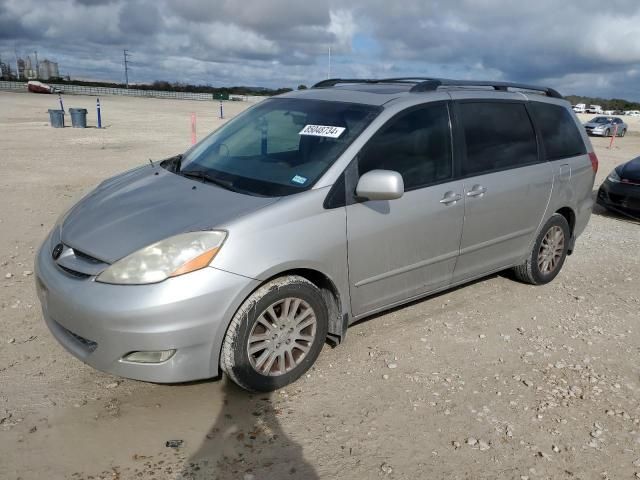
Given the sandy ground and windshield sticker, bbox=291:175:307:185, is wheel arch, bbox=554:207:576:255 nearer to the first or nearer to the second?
the sandy ground

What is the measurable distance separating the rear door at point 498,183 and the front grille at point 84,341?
269cm

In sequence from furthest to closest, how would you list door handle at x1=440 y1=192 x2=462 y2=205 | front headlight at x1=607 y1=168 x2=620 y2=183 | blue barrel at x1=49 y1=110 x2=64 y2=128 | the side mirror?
blue barrel at x1=49 y1=110 x2=64 y2=128
front headlight at x1=607 y1=168 x2=620 y2=183
door handle at x1=440 y1=192 x2=462 y2=205
the side mirror

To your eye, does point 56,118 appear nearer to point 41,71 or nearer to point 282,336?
point 282,336

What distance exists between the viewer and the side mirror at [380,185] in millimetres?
3193

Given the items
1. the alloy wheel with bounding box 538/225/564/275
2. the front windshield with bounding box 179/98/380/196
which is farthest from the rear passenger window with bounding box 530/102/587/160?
the front windshield with bounding box 179/98/380/196

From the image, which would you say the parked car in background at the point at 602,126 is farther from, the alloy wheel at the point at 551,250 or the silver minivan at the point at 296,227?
the silver minivan at the point at 296,227

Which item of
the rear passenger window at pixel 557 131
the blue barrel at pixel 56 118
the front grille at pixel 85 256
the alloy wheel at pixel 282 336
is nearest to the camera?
the front grille at pixel 85 256

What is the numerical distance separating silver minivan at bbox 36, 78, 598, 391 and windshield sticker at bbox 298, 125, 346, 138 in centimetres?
1

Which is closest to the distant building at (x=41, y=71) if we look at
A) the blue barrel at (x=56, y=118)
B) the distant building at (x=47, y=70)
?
the distant building at (x=47, y=70)

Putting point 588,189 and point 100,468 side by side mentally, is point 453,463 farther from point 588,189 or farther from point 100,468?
point 588,189

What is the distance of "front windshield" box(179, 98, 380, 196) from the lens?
3.38 metres

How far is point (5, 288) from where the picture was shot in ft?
14.8

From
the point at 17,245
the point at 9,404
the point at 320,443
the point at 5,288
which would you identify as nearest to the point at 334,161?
the point at 320,443

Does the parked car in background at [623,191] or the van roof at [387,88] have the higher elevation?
the van roof at [387,88]
